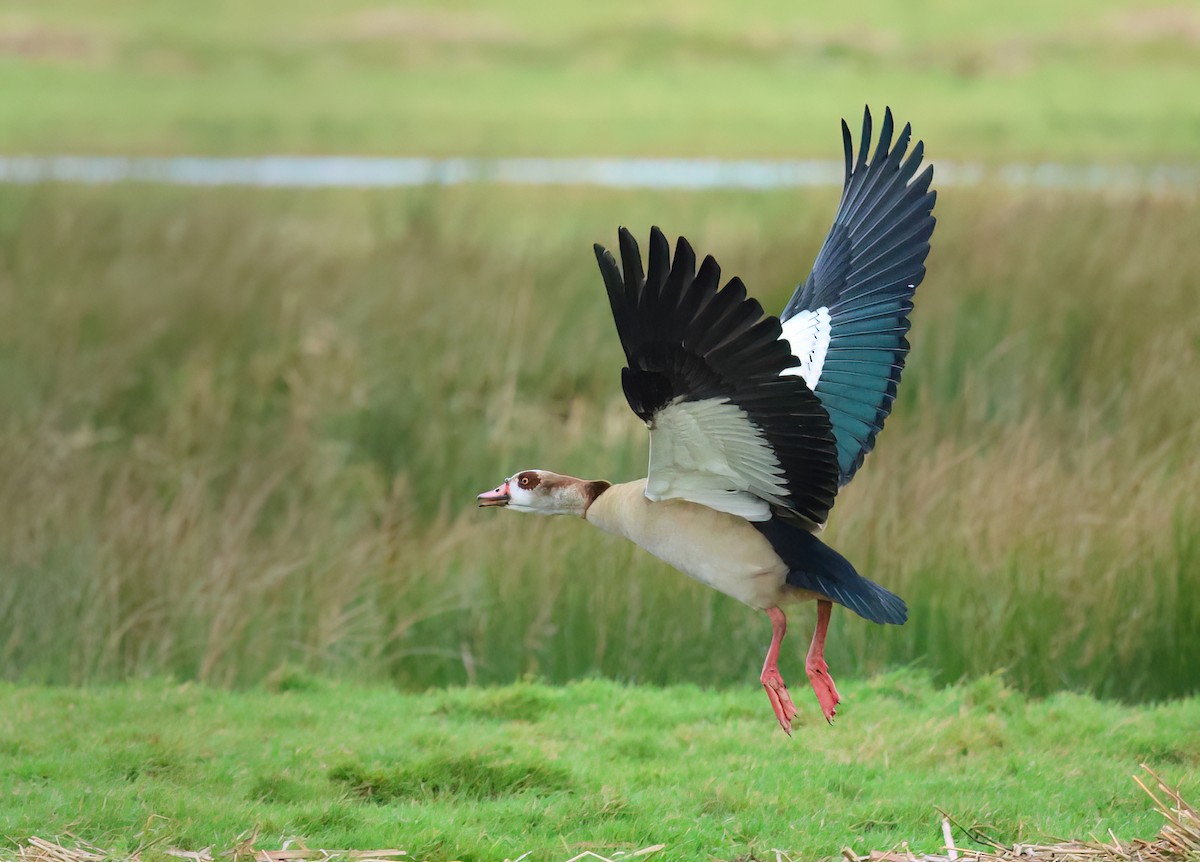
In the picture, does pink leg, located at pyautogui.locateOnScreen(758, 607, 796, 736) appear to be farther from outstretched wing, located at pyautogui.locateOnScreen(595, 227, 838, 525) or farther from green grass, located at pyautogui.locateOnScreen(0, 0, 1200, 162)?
green grass, located at pyautogui.locateOnScreen(0, 0, 1200, 162)

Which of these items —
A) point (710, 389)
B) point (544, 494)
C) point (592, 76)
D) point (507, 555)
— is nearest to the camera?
point (710, 389)

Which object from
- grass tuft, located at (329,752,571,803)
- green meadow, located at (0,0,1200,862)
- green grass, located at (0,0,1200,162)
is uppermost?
green grass, located at (0,0,1200,162)

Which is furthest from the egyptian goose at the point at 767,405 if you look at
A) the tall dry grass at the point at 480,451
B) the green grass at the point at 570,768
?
the tall dry grass at the point at 480,451

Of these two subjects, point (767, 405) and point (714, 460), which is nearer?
point (767, 405)

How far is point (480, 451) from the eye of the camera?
30.4 ft

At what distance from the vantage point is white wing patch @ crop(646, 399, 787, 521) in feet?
15.5

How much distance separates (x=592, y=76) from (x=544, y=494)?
96.3ft

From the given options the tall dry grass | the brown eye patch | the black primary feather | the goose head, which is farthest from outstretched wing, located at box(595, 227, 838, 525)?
the tall dry grass

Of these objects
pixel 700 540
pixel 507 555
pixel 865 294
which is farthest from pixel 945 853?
pixel 507 555

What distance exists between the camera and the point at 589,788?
568 cm

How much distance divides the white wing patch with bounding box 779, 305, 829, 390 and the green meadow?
1.36 metres

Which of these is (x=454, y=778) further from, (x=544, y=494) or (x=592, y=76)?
(x=592, y=76)

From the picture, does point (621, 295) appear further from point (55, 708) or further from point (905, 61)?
point (905, 61)

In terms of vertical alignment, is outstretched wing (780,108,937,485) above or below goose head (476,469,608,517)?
above
